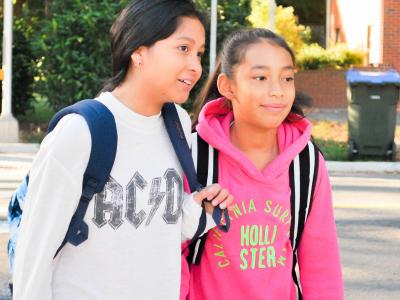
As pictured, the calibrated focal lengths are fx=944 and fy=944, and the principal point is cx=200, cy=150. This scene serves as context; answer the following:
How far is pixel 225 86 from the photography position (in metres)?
3.19

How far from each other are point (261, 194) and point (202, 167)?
0.69 ft

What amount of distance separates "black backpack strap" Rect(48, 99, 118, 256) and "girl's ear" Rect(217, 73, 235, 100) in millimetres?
682

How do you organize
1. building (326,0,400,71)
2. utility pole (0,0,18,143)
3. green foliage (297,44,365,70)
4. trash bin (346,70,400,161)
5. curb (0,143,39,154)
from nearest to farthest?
trash bin (346,70,400,161) < curb (0,143,39,154) < utility pole (0,0,18,143) < building (326,0,400,71) < green foliage (297,44,365,70)

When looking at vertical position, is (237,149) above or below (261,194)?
above

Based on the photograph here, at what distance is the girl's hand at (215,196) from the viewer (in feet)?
9.29

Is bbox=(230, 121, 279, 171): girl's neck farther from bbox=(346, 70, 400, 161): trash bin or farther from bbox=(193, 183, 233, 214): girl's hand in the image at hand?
bbox=(346, 70, 400, 161): trash bin

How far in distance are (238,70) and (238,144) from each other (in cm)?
25

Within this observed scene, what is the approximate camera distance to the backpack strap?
110 inches

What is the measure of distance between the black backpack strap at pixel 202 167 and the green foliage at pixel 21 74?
17.1 m

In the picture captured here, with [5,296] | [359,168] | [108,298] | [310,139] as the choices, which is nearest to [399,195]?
[359,168]

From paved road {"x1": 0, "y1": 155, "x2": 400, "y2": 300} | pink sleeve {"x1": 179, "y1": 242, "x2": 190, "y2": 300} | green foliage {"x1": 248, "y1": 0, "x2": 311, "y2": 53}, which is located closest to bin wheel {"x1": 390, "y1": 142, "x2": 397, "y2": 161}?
paved road {"x1": 0, "y1": 155, "x2": 400, "y2": 300}

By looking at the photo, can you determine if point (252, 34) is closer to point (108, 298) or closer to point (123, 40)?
point (123, 40)

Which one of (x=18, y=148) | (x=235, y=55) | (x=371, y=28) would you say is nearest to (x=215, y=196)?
(x=235, y=55)

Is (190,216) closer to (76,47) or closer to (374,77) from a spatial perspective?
(374,77)
